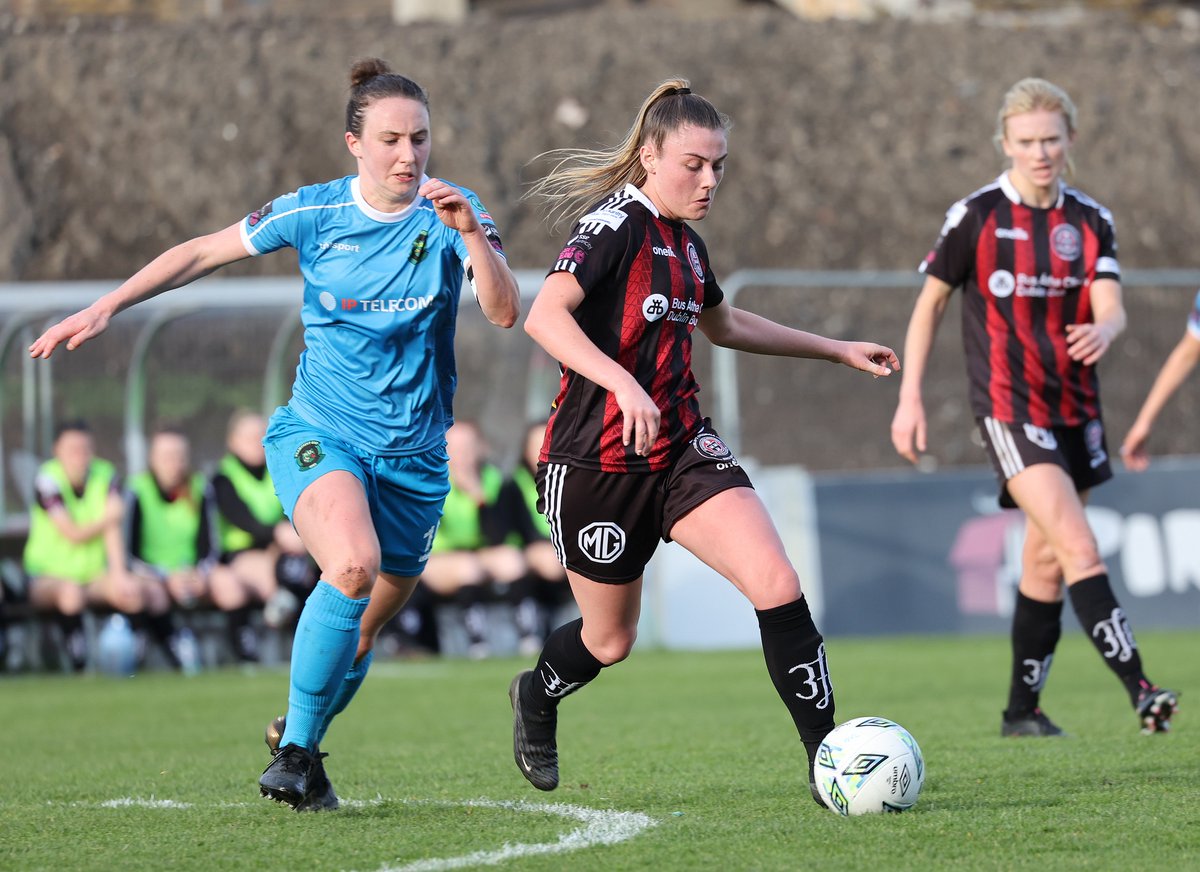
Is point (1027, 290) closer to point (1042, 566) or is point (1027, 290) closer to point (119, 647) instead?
point (1042, 566)

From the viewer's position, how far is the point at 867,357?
495 centimetres

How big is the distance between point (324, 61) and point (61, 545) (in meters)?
15.6

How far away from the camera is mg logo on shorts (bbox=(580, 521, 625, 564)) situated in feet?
15.3

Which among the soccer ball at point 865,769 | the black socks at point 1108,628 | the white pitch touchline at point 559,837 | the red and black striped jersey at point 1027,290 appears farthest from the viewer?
the red and black striped jersey at point 1027,290

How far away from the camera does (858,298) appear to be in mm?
14773

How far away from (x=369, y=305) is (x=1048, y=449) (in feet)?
8.87

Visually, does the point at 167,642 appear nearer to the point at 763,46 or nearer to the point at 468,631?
the point at 468,631

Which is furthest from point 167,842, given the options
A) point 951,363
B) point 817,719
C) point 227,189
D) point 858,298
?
point 227,189

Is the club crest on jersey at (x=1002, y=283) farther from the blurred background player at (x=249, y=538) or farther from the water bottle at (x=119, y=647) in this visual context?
the water bottle at (x=119, y=647)

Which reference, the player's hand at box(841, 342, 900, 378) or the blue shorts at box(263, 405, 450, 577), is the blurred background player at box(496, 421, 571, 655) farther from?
the player's hand at box(841, 342, 900, 378)

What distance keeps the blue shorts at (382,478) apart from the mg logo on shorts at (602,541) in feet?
2.32

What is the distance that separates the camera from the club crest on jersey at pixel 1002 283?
6.54 m

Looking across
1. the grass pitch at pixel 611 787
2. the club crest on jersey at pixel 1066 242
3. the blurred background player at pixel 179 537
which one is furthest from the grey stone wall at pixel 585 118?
the club crest on jersey at pixel 1066 242

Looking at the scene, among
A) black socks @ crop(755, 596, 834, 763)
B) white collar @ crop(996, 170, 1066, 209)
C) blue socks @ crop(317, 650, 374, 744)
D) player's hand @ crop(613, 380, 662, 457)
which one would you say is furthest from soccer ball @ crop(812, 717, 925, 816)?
white collar @ crop(996, 170, 1066, 209)
